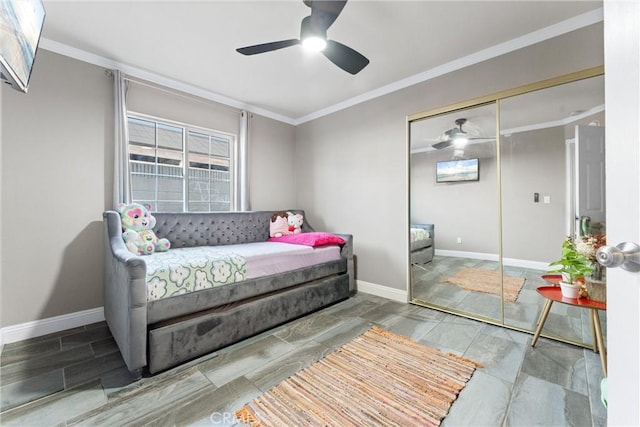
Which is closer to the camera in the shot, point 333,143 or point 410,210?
point 410,210

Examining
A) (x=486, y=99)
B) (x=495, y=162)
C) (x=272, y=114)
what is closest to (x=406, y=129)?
(x=486, y=99)

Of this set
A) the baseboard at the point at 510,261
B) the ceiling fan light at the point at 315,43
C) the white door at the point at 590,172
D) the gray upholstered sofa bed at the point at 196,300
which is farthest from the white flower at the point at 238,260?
the white door at the point at 590,172

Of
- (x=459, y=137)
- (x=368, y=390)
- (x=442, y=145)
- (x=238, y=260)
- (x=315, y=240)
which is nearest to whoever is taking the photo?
(x=368, y=390)

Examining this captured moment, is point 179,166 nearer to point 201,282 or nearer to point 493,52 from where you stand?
point 201,282

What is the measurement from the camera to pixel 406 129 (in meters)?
3.05

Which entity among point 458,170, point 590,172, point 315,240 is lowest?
point 315,240

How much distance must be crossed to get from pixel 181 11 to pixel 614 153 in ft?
8.59

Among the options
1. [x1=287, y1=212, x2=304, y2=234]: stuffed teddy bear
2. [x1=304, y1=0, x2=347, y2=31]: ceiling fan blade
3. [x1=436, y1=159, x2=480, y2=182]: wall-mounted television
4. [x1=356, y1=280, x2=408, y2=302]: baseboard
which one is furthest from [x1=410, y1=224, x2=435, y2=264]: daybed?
[x1=304, y1=0, x2=347, y2=31]: ceiling fan blade

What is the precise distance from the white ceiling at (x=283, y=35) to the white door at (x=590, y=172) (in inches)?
34.4

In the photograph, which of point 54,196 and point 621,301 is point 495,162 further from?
point 54,196

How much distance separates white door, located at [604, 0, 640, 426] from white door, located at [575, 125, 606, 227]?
1.87m

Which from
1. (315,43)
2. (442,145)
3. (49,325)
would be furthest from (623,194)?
(49,325)

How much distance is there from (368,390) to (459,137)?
8.08 ft

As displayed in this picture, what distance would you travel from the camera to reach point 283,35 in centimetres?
230
